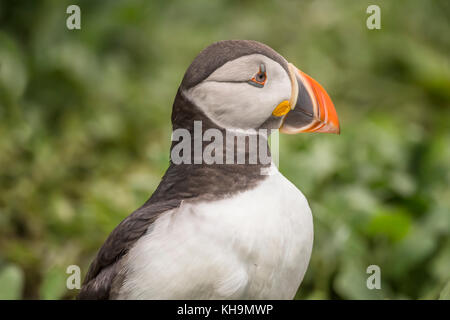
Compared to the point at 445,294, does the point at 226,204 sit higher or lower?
higher

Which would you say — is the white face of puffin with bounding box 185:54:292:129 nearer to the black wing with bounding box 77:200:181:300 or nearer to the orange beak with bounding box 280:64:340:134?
the orange beak with bounding box 280:64:340:134

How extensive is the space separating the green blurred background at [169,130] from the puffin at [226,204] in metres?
0.81

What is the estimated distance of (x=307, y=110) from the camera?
1693 millimetres

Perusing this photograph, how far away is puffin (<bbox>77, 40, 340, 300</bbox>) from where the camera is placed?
4.97 feet

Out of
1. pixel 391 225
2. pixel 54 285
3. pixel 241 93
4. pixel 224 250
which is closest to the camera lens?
pixel 224 250

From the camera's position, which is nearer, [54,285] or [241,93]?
[241,93]

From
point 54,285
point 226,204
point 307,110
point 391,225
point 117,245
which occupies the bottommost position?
point 54,285

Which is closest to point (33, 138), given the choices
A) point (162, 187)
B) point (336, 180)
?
point (336, 180)

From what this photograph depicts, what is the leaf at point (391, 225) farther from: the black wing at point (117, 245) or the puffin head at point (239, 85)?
the black wing at point (117, 245)

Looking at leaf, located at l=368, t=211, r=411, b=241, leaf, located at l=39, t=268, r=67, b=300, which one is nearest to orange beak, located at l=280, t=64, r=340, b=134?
leaf, located at l=368, t=211, r=411, b=241

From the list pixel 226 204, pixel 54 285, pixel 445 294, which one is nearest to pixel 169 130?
pixel 54 285

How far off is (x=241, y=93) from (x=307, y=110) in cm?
21

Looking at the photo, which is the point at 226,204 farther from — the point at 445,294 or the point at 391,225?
the point at 391,225
